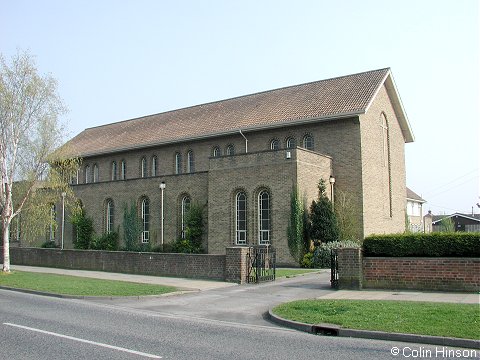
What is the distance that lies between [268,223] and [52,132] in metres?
12.2

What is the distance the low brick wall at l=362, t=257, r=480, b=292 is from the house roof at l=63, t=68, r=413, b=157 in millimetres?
14222

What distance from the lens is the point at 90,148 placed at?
4516 cm

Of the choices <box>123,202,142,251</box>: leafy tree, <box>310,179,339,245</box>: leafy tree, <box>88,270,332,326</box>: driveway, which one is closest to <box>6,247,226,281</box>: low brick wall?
<box>88,270,332,326</box>: driveway

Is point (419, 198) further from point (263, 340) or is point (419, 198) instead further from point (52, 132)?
point (263, 340)

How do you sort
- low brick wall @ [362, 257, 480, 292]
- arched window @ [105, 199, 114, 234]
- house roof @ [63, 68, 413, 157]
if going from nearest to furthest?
low brick wall @ [362, 257, 480, 292] < house roof @ [63, 68, 413, 157] < arched window @ [105, 199, 114, 234]

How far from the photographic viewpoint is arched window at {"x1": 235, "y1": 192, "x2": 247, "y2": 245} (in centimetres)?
2850

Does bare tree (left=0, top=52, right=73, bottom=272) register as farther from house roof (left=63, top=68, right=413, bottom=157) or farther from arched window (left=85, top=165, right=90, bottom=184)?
arched window (left=85, top=165, right=90, bottom=184)

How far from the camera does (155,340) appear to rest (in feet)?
29.8

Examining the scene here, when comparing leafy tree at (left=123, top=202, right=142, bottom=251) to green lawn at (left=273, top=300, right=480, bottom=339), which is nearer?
green lawn at (left=273, top=300, right=480, bottom=339)

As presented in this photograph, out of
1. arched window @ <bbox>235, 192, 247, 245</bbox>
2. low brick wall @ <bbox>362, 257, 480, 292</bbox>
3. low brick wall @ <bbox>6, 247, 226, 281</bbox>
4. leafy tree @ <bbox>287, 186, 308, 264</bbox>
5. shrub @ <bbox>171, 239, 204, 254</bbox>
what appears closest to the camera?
low brick wall @ <bbox>362, 257, 480, 292</bbox>

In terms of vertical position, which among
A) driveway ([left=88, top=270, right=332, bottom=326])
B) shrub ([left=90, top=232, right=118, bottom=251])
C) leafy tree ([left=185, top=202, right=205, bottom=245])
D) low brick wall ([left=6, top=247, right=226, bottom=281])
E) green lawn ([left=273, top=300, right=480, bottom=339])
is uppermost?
leafy tree ([left=185, top=202, right=205, bottom=245])

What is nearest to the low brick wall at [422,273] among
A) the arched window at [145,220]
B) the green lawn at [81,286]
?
the green lawn at [81,286]

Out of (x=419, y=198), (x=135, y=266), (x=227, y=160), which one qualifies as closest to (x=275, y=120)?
(x=227, y=160)

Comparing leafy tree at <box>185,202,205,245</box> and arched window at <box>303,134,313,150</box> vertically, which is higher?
arched window at <box>303,134,313,150</box>
